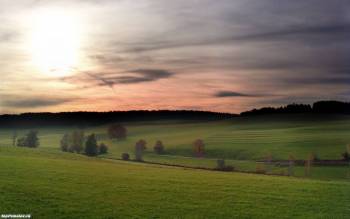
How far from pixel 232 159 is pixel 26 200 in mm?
41919

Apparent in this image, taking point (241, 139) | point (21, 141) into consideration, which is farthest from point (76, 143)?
point (241, 139)

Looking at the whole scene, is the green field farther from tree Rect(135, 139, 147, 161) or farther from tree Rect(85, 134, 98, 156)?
tree Rect(85, 134, 98, 156)

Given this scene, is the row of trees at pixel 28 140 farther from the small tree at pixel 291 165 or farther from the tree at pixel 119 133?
the small tree at pixel 291 165

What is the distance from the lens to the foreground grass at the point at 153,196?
1603cm

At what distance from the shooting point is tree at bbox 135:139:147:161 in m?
57.6

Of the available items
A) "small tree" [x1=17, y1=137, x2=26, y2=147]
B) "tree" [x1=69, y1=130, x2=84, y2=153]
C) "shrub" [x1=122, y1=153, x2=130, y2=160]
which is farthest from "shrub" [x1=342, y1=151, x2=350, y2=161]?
"small tree" [x1=17, y1=137, x2=26, y2=147]

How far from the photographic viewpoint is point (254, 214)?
16688 mm

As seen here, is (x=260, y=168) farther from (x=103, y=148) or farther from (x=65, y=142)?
(x=65, y=142)

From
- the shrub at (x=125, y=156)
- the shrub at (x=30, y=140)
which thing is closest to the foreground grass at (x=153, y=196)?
the shrub at (x=125, y=156)

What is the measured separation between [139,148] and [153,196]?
43.2m

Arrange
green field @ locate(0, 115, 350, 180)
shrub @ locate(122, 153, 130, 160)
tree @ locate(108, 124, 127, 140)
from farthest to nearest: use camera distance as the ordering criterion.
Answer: tree @ locate(108, 124, 127, 140), shrub @ locate(122, 153, 130, 160), green field @ locate(0, 115, 350, 180)

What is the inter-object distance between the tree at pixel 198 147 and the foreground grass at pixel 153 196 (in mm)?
35791

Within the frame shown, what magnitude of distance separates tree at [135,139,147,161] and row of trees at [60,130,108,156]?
4.28 metres

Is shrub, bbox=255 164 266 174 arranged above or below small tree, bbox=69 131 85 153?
below
